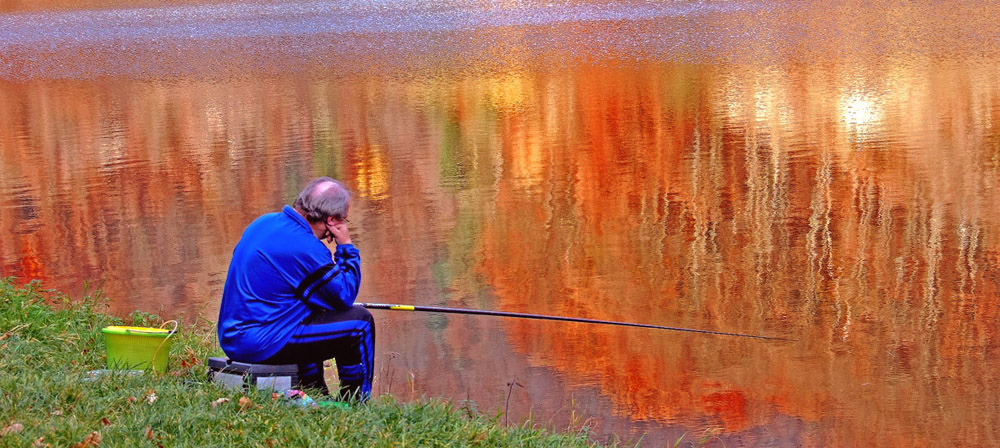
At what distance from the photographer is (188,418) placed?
3.88 meters

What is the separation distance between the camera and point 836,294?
22.0 ft

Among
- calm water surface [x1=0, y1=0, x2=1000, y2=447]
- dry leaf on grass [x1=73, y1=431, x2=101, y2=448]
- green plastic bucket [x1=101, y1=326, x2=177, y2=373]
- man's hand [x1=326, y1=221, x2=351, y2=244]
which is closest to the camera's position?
dry leaf on grass [x1=73, y1=431, x2=101, y2=448]

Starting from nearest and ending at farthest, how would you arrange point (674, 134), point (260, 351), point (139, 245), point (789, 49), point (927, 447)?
point (260, 351) → point (927, 447) → point (139, 245) → point (674, 134) → point (789, 49)

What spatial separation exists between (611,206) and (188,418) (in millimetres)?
5659

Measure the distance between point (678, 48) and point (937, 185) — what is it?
11.2 meters

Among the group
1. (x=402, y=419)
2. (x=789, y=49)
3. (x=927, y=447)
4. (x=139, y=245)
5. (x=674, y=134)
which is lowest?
(x=927, y=447)

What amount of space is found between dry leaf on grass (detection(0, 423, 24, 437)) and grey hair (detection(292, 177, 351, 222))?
130 centimetres

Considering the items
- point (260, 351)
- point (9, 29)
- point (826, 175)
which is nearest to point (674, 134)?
point (826, 175)

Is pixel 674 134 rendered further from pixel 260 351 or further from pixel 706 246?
pixel 260 351

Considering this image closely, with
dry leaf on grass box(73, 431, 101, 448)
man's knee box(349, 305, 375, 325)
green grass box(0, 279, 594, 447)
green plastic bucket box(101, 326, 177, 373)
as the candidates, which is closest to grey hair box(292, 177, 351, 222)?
man's knee box(349, 305, 375, 325)

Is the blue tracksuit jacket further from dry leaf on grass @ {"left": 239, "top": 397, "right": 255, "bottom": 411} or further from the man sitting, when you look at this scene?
dry leaf on grass @ {"left": 239, "top": 397, "right": 255, "bottom": 411}

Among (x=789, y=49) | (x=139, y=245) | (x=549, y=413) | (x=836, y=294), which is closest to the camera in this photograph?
(x=549, y=413)

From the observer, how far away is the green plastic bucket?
4.76 m

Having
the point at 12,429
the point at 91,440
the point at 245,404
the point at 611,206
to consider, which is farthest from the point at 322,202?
the point at 611,206
